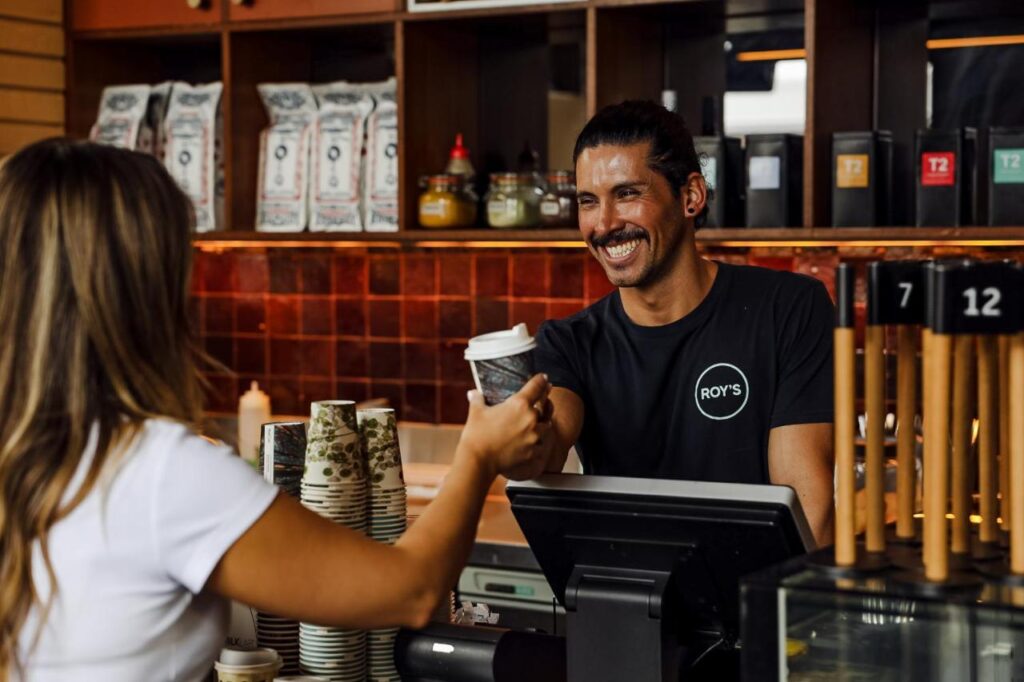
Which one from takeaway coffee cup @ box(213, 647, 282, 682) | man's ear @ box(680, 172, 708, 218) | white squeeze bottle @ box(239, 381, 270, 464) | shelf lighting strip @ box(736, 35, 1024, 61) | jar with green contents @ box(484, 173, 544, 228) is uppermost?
shelf lighting strip @ box(736, 35, 1024, 61)

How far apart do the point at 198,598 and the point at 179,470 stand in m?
0.15

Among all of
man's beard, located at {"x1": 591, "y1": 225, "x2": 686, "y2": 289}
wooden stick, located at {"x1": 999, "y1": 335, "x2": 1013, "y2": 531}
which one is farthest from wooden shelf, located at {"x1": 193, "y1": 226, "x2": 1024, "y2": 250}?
wooden stick, located at {"x1": 999, "y1": 335, "x2": 1013, "y2": 531}

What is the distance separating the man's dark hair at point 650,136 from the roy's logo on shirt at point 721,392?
31 centimetres

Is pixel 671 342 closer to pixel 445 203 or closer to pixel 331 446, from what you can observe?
pixel 331 446

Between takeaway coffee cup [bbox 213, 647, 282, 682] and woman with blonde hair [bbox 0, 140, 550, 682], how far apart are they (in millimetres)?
422

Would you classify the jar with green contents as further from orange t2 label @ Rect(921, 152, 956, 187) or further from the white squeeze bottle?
the white squeeze bottle

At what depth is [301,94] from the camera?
376cm

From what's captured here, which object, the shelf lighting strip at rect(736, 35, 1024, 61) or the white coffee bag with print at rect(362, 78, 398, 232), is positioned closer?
the shelf lighting strip at rect(736, 35, 1024, 61)

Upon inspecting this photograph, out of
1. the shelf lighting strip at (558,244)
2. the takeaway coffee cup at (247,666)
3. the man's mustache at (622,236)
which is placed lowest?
the takeaway coffee cup at (247,666)

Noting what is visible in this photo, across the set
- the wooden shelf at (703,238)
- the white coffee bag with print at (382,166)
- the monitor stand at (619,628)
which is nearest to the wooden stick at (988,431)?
the monitor stand at (619,628)

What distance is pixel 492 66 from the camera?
3816 mm

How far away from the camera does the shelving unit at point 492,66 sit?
10.5 feet

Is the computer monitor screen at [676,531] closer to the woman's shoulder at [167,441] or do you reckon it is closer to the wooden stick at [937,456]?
the wooden stick at [937,456]

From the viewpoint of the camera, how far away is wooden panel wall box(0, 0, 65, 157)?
12.4 ft
